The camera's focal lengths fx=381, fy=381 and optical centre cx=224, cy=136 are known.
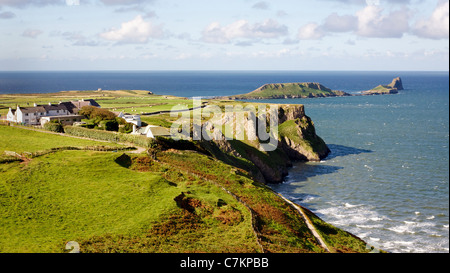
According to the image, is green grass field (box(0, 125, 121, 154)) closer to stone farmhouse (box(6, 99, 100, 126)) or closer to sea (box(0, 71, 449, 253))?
stone farmhouse (box(6, 99, 100, 126))

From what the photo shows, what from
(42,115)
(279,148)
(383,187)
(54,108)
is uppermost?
(54,108)

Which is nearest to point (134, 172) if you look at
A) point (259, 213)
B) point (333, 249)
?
point (259, 213)

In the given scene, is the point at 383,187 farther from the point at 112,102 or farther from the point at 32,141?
the point at 112,102

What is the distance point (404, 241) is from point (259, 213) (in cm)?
2550

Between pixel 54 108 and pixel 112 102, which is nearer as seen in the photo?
pixel 54 108

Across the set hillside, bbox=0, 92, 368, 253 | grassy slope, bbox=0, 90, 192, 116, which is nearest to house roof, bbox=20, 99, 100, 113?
grassy slope, bbox=0, 90, 192, 116

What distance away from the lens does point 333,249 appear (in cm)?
3772

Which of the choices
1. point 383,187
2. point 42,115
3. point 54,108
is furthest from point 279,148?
point 42,115

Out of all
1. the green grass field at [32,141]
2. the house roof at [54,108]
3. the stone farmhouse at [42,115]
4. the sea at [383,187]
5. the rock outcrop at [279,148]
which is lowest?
the sea at [383,187]

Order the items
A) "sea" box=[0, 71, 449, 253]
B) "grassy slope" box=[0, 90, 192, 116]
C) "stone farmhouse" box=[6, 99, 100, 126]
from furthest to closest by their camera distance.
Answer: "grassy slope" box=[0, 90, 192, 116] < "stone farmhouse" box=[6, 99, 100, 126] < "sea" box=[0, 71, 449, 253]

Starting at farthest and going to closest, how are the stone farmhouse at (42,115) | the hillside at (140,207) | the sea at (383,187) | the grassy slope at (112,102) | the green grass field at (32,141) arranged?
1. the grassy slope at (112,102)
2. the stone farmhouse at (42,115)
3. the green grass field at (32,141)
4. the sea at (383,187)
5. the hillside at (140,207)

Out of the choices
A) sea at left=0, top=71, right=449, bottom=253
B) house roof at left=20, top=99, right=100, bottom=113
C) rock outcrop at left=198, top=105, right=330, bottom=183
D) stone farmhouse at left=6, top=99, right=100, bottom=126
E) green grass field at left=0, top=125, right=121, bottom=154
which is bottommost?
sea at left=0, top=71, right=449, bottom=253

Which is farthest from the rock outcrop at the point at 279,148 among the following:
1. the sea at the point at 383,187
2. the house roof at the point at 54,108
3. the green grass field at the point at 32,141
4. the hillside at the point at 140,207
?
the house roof at the point at 54,108

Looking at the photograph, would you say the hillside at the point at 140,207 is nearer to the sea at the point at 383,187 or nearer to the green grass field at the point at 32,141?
the green grass field at the point at 32,141
